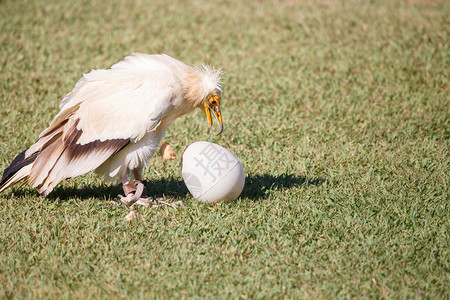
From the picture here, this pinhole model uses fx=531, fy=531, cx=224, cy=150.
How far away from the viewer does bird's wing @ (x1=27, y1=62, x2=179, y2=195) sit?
471 cm

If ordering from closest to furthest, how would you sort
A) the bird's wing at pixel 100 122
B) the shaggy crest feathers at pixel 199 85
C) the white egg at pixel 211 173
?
the bird's wing at pixel 100 122
the white egg at pixel 211 173
the shaggy crest feathers at pixel 199 85

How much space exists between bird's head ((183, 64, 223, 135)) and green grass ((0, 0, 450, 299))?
36.9 inches

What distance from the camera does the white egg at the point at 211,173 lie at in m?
4.86

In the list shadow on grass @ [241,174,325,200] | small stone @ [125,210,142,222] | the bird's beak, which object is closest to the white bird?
the bird's beak

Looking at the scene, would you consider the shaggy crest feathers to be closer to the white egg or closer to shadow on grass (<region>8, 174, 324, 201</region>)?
the white egg

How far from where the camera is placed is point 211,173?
4.86m

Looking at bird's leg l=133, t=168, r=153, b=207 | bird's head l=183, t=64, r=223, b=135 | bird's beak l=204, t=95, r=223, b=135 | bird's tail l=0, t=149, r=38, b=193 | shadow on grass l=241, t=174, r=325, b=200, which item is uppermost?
bird's head l=183, t=64, r=223, b=135

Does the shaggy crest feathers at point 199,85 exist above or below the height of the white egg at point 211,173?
above

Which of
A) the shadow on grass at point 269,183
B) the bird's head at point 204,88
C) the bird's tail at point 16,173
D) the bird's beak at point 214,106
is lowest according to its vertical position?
the shadow on grass at point 269,183

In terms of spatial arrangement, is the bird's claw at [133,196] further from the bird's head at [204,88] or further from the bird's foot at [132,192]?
the bird's head at [204,88]

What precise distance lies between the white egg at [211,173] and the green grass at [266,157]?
13cm

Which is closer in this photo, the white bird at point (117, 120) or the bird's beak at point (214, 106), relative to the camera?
the white bird at point (117, 120)

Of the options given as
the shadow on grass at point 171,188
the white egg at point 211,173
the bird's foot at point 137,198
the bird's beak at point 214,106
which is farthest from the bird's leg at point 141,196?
the bird's beak at point 214,106

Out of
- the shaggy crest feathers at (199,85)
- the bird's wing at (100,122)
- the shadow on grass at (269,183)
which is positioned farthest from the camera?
the shadow on grass at (269,183)
